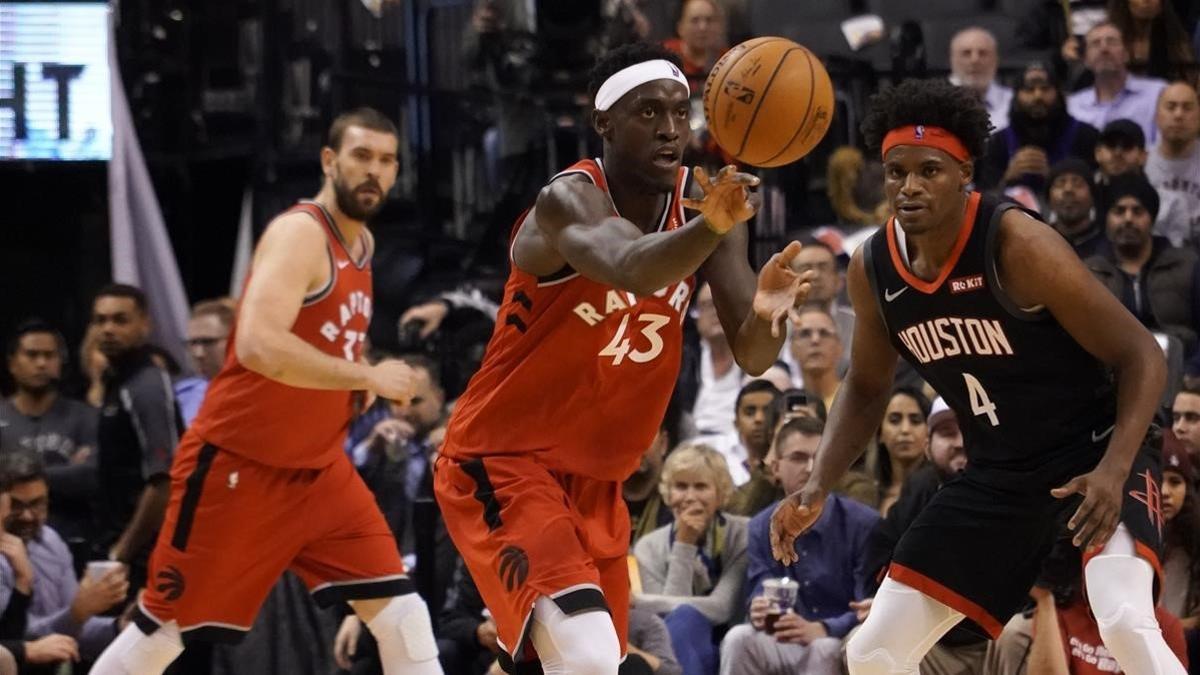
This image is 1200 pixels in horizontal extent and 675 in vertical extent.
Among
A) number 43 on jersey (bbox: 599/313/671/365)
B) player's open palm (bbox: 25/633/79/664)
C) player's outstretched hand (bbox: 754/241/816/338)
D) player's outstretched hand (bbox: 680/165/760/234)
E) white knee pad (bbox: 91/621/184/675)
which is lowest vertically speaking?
player's open palm (bbox: 25/633/79/664)

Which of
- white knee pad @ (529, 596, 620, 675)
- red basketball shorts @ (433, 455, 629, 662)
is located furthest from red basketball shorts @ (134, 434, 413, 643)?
white knee pad @ (529, 596, 620, 675)

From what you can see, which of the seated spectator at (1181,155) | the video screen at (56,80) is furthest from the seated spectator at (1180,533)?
the video screen at (56,80)

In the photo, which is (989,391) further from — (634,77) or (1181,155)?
(1181,155)

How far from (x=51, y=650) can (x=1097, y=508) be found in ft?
15.1

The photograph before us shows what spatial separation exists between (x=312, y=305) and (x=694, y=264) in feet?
7.78

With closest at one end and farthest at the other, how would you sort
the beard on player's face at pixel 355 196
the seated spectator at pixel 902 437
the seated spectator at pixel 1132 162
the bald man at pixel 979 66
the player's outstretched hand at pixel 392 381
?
1. the player's outstretched hand at pixel 392 381
2. the beard on player's face at pixel 355 196
3. the seated spectator at pixel 902 437
4. the seated spectator at pixel 1132 162
5. the bald man at pixel 979 66

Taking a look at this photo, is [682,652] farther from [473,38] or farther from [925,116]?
[473,38]

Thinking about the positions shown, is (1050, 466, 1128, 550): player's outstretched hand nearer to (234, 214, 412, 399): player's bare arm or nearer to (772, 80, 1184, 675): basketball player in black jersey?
(772, 80, 1184, 675): basketball player in black jersey

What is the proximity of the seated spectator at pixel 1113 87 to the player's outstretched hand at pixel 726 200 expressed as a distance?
242 inches

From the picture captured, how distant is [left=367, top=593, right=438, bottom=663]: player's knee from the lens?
6355mm

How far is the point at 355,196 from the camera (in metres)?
6.71

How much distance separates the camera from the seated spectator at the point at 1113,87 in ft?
32.8

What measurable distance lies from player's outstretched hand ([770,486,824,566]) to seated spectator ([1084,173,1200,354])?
12.5 feet

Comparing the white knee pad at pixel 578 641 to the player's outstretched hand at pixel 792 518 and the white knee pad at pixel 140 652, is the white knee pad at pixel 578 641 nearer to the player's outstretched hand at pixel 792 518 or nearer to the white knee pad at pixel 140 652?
the player's outstretched hand at pixel 792 518
